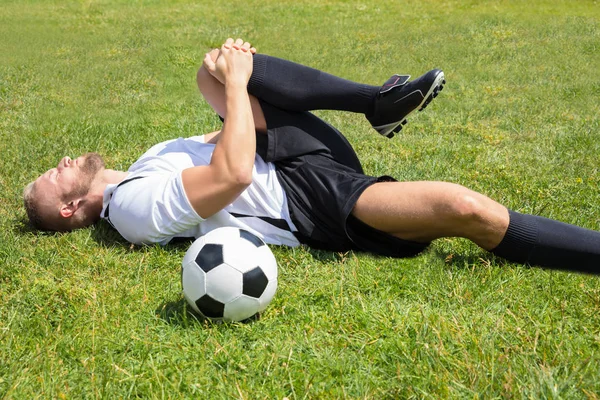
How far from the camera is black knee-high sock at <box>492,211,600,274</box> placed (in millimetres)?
3766

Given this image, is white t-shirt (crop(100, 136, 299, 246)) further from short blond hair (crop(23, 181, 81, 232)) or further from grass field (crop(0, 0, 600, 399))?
short blond hair (crop(23, 181, 81, 232))

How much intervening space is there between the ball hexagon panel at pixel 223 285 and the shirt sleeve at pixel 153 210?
747 millimetres

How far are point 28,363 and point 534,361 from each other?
8.09ft

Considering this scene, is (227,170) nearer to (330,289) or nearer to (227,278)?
(227,278)

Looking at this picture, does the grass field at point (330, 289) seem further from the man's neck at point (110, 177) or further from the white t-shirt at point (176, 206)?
the man's neck at point (110, 177)

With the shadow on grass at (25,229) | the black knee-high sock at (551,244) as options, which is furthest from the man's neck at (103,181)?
the black knee-high sock at (551,244)

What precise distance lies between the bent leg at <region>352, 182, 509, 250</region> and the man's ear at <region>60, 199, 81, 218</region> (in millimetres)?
2240

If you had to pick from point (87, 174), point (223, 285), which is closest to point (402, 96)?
point (223, 285)

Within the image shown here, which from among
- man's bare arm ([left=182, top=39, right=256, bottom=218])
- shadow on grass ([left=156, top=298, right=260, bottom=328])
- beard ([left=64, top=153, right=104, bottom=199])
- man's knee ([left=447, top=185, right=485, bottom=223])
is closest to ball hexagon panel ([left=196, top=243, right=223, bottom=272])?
shadow on grass ([left=156, top=298, right=260, bottom=328])

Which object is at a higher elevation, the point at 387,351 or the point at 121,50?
the point at 387,351

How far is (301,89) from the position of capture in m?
4.62

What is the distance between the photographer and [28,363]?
119 inches

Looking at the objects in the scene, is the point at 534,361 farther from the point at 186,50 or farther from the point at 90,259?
the point at 186,50

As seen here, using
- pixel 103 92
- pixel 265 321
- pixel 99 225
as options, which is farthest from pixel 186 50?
pixel 265 321
